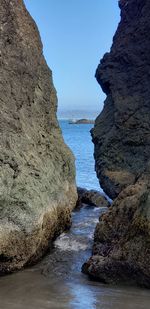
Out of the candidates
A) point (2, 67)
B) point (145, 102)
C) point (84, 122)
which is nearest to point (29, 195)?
point (2, 67)

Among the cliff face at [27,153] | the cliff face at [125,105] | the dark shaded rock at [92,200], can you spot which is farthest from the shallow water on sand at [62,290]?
the cliff face at [125,105]

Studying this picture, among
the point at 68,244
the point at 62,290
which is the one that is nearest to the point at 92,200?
the point at 68,244

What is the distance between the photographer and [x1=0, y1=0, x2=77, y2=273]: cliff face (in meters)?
7.54

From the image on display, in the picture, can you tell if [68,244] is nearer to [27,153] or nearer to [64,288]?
[27,153]

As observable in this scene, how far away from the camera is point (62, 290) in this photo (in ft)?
22.1

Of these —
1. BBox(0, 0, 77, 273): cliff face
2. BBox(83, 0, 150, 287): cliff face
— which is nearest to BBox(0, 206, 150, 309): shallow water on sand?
BBox(0, 0, 77, 273): cliff face

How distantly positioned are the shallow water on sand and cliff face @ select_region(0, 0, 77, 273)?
1.14 ft

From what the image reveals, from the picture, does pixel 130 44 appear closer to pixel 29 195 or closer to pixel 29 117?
pixel 29 117

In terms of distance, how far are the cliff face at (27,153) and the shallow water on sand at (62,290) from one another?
35 cm

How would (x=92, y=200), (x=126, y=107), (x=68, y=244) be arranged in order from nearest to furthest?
(x=68, y=244)
(x=92, y=200)
(x=126, y=107)

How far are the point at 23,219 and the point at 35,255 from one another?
3.04 feet

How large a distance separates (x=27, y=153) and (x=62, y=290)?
2720 millimetres

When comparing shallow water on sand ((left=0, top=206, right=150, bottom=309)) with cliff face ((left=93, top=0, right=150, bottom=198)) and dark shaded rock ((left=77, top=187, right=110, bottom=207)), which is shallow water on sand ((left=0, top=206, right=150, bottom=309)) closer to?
dark shaded rock ((left=77, top=187, right=110, bottom=207))

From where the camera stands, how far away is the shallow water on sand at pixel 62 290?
6.08 meters
